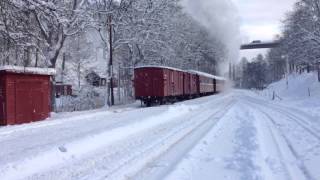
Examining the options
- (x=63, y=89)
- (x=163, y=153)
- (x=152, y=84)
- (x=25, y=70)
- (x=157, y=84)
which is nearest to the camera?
(x=163, y=153)

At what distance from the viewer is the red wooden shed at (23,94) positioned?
22266 millimetres

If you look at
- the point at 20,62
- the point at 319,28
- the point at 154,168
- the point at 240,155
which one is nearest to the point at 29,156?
the point at 154,168

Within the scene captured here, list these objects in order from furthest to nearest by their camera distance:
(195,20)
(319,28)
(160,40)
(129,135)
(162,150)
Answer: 1. (195,20)
2. (319,28)
3. (160,40)
4. (129,135)
5. (162,150)

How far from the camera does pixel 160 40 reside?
175ft

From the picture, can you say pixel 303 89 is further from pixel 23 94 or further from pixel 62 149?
pixel 62 149

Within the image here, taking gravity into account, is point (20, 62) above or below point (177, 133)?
above

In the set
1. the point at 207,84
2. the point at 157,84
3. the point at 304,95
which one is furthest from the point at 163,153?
the point at 207,84

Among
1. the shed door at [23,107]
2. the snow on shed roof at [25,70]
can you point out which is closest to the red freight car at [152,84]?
the snow on shed roof at [25,70]

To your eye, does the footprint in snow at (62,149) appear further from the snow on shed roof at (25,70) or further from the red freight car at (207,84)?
the red freight car at (207,84)

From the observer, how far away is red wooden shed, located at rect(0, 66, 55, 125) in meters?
22.3

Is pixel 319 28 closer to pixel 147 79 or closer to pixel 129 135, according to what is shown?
pixel 147 79

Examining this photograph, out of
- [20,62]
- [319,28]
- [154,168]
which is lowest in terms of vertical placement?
[154,168]

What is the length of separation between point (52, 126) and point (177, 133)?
5311 millimetres

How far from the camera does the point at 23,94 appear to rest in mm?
23453
